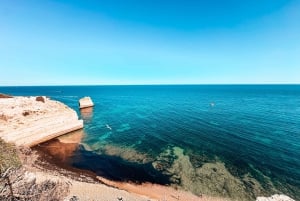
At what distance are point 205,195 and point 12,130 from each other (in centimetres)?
2997

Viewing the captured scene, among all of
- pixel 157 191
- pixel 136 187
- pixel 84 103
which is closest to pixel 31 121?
pixel 136 187

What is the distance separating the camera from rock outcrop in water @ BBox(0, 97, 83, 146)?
27.2 meters

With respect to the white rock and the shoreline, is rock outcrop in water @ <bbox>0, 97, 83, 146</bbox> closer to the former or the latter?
the shoreline

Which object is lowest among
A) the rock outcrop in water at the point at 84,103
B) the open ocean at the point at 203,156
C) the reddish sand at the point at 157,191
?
the reddish sand at the point at 157,191

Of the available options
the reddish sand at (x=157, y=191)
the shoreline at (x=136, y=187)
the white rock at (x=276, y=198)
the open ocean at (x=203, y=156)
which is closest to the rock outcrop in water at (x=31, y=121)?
the open ocean at (x=203, y=156)

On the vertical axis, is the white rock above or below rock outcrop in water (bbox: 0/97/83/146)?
below

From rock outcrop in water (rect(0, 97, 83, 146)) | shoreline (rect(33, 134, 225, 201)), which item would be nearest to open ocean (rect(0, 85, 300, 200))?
shoreline (rect(33, 134, 225, 201))

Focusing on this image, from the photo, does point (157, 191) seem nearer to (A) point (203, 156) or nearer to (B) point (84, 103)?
(A) point (203, 156)

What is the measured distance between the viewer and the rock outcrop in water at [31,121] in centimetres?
2716

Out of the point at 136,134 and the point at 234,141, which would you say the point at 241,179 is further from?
the point at 136,134

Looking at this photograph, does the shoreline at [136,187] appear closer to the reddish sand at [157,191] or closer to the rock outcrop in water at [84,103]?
the reddish sand at [157,191]

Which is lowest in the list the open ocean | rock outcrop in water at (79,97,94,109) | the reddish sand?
the reddish sand

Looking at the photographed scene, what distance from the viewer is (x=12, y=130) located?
26875 millimetres

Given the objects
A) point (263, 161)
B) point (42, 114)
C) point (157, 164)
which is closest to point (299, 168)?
point (263, 161)
